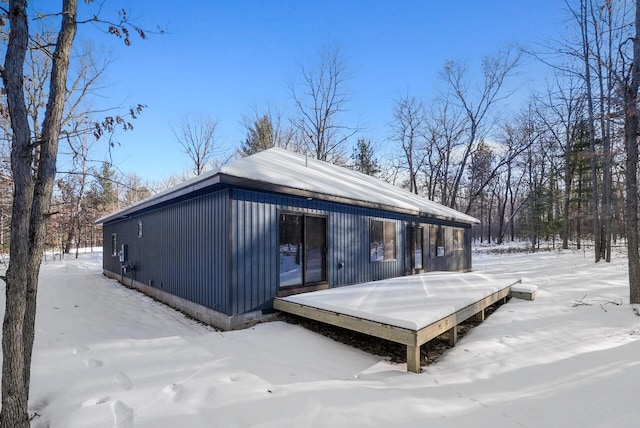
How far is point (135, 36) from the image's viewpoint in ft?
9.07

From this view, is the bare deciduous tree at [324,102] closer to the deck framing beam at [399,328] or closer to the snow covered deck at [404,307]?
the snow covered deck at [404,307]

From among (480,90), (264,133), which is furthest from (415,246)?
(480,90)

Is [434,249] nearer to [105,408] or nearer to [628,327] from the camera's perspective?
[628,327]

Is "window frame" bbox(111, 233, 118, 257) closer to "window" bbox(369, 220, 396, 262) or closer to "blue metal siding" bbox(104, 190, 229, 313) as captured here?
"blue metal siding" bbox(104, 190, 229, 313)

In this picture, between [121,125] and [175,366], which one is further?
[175,366]

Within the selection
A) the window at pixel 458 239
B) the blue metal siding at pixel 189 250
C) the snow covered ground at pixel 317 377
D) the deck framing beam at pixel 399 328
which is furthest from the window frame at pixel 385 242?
the window at pixel 458 239

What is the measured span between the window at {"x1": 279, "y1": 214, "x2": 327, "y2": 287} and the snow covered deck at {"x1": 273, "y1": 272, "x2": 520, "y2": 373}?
563mm

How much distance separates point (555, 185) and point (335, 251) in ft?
89.9

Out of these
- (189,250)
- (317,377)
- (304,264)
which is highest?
(189,250)

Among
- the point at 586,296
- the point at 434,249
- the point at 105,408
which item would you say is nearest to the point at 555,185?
the point at 434,249

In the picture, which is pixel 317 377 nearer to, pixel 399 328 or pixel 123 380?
pixel 399 328

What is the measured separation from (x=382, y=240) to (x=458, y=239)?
18.6ft

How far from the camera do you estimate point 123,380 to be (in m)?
3.07

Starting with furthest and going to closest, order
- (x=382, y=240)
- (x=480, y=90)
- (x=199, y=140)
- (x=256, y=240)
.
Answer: (x=199, y=140)
(x=480, y=90)
(x=382, y=240)
(x=256, y=240)
